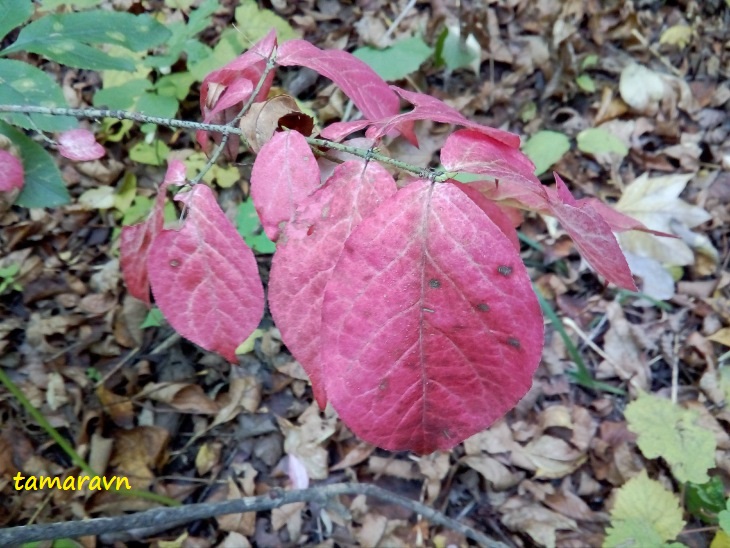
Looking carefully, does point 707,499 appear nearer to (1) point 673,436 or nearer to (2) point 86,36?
(1) point 673,436

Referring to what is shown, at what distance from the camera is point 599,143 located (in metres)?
2.01

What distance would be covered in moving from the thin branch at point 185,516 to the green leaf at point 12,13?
101cm

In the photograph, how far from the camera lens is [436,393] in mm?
556

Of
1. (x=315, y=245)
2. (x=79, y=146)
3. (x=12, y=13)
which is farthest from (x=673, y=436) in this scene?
(x=12, y=13)

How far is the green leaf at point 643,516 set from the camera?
4.40 ft

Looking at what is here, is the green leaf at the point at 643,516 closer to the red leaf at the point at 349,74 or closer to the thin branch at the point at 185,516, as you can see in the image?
the thin branch at the point at 185,516

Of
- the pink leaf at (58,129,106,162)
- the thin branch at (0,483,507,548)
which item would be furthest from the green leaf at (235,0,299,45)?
the thin branch at (0,483,507,548)

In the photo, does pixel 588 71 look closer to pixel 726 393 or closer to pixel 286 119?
pixel 726 393

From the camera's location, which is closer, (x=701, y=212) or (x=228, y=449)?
(x=228, y=449)

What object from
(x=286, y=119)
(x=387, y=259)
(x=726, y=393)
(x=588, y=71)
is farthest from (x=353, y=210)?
(x=588, y=71)

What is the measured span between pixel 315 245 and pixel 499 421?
1.28m

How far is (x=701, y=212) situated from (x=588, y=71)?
83 centimetres

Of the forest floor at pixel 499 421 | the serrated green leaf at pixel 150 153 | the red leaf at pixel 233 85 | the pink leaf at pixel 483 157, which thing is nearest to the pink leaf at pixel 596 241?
the pink leaf at pixel 483 157

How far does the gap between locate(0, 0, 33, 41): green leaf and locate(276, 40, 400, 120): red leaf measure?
686 millimetres
